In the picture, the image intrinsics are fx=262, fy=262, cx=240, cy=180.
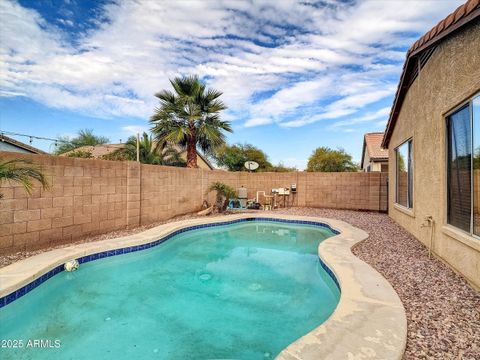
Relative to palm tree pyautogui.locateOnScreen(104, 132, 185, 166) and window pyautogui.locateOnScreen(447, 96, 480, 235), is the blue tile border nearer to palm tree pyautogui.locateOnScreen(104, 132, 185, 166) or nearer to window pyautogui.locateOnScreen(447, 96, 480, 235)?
window pyautogui.locateOnScreen(447, 96, 480, 235)

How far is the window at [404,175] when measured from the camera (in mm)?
7055

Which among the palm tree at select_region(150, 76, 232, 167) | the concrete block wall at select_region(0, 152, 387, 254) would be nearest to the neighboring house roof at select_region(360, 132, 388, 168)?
the concrete block wall at select_region(0, 152, 387, 254)

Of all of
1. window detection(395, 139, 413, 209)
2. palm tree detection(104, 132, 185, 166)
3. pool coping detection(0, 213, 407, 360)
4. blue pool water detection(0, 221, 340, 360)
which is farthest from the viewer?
palm tree detection(104, 132, 185, 166)

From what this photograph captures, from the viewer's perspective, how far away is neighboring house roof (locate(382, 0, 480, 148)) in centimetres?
333

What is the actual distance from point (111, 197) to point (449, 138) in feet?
24.8

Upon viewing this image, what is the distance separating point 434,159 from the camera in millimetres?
4867

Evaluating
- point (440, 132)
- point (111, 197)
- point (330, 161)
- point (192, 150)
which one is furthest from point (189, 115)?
point (330, 161)

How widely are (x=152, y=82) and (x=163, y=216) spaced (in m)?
7.00

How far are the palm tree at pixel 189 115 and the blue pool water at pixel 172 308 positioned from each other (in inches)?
230

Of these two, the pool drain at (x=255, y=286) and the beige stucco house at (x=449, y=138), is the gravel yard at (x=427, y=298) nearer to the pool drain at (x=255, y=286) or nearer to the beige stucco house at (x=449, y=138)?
the beige stucco house at (x=449, y=138)

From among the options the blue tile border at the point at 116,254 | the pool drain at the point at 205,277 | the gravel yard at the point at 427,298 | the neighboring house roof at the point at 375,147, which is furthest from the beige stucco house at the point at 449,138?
the neighboring house roof at the point at 375,147

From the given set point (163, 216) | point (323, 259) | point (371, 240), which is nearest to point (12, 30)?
point (163, 216)

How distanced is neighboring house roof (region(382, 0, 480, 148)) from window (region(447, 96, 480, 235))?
1079 mm

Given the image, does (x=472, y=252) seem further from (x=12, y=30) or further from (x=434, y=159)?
(x=12, y=30)
